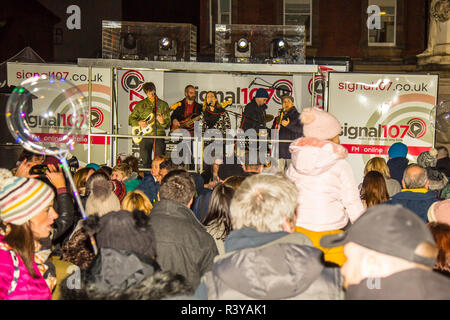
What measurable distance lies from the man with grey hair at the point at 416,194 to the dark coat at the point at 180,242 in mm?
2350

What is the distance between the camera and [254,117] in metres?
11.8

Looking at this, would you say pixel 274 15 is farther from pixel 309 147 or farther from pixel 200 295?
pixel 200 295

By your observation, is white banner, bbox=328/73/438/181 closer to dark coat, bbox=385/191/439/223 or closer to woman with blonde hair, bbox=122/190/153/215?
dark coat, bbox=385/191/439/223

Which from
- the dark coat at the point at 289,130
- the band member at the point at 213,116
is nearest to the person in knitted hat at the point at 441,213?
the dark coat at the point at 289,130

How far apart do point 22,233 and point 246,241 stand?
1.39m

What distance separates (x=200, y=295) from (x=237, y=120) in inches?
413

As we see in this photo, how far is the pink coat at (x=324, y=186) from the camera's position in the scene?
4344 millimetres

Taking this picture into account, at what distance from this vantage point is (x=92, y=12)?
28.8m

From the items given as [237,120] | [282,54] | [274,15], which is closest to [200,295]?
[282,54]

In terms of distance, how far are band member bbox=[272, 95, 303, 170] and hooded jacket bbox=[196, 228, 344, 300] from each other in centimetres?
857

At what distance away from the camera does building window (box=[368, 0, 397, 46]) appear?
2320cm

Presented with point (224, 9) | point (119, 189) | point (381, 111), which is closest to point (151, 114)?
point (381, 111)

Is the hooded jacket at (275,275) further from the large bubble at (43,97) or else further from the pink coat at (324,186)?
the large bubble at (43,97)

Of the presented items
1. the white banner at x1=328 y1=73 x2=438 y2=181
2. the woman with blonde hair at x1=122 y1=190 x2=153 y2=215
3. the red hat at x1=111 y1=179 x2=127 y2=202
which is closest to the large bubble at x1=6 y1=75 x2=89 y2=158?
the woman with blonde hair at x1=122 y1=190 x2=153 y2=215
